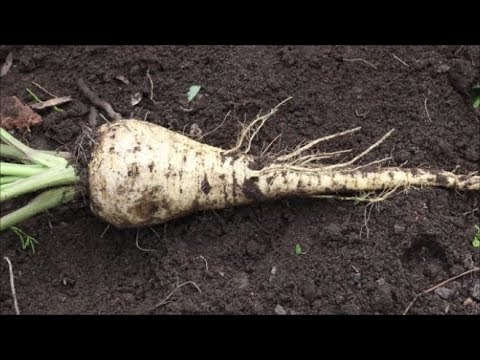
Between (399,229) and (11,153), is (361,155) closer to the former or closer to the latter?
(399,229)

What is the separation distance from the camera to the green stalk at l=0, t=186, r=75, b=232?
294cm

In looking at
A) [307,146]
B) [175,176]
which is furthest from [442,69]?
[175,176]

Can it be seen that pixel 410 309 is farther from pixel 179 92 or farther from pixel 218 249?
pixel 179 92

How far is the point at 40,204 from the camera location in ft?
9.85

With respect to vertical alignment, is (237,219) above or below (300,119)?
below

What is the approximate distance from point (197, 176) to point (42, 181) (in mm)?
782

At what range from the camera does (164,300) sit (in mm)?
3002

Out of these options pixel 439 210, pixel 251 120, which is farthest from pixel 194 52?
pixel 439 210

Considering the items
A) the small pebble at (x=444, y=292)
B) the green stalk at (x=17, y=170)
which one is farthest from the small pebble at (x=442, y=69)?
the green stalk at (x=17, y=170)

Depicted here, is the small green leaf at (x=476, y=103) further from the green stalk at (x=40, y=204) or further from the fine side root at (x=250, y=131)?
the green stalk at (x=40, y=204)

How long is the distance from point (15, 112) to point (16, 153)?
34 centimetres

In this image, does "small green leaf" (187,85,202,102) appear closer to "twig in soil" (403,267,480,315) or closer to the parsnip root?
the parsnip root

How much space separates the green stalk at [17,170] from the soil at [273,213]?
0.27m

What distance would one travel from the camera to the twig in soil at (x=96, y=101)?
3299 mm
